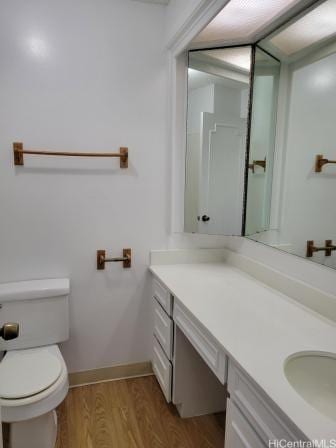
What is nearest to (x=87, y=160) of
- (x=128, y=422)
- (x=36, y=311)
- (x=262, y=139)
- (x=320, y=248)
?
(x=36, y=311)

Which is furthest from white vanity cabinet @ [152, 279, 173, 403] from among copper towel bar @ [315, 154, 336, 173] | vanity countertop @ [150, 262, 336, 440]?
copper towel bar @ [315, 154, 336, 173]

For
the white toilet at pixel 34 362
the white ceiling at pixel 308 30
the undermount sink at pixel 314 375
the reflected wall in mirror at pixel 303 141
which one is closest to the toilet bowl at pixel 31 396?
the white toilet at pixel 34 362

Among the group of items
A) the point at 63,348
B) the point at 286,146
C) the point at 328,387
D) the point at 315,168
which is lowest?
the point at 63,348

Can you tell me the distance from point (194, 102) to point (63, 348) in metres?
1.88

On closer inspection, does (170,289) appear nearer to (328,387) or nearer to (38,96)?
(328,387)

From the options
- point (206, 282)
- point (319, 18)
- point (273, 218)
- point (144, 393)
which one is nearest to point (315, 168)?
point (273, 218)

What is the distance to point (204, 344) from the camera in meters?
1.36

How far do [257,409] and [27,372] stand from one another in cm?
123

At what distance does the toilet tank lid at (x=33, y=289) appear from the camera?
72.1 inches

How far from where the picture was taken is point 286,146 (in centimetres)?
177

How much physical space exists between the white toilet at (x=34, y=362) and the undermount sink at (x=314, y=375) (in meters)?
1.14

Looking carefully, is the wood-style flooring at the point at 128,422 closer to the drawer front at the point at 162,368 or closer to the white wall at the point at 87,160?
the drawer front at the point at 162,368

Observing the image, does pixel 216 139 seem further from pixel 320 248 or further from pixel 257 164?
pixel 320 248

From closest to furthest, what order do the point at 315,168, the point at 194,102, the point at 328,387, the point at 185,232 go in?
the point at 328,387 → the point at 315,168 → the point at 194,102 → the point at 185,232
